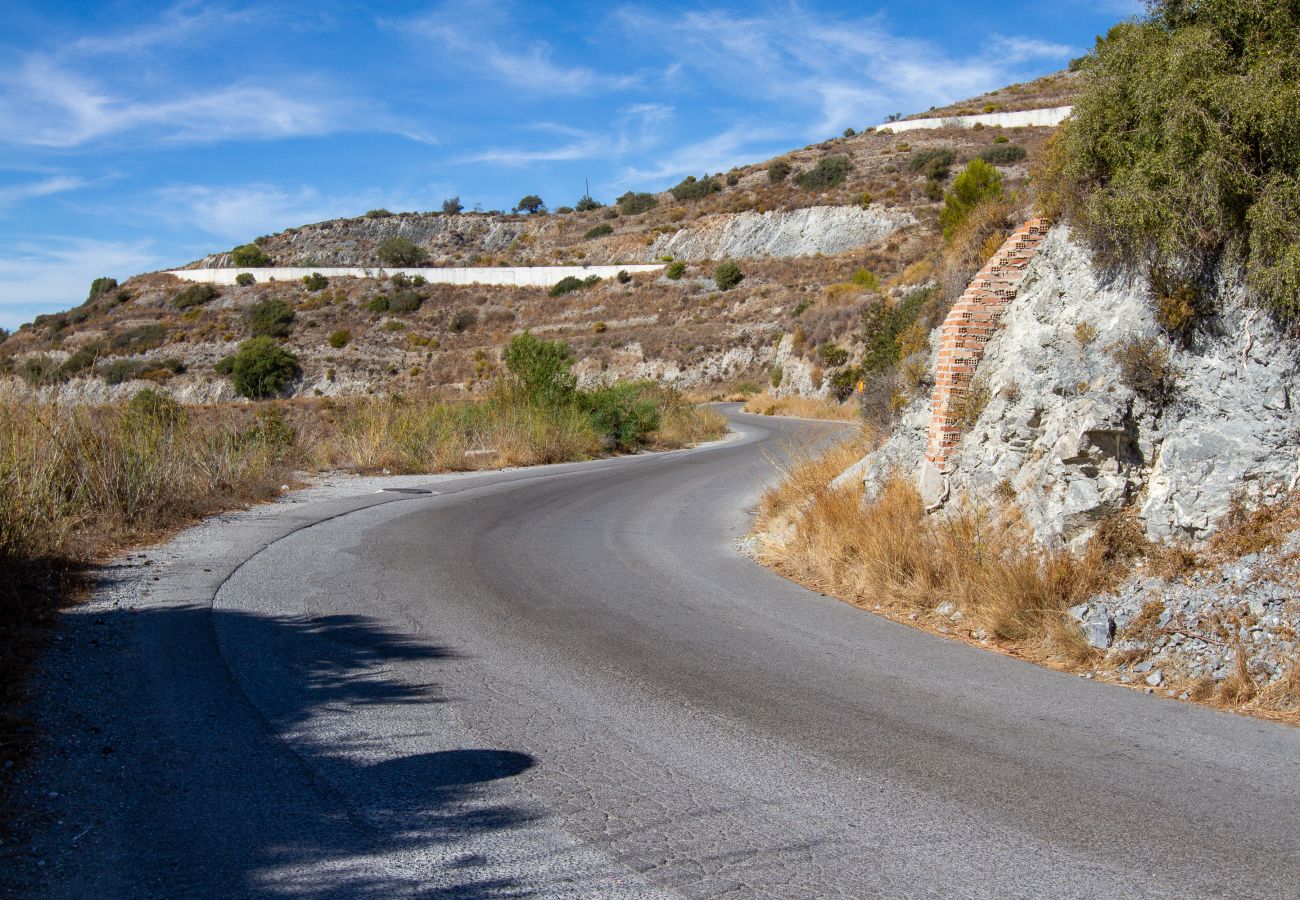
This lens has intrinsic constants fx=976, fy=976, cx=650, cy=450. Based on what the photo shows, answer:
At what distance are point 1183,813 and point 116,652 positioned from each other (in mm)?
6570

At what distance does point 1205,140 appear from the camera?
782 centimetres

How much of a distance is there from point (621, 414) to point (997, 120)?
73.7 meters

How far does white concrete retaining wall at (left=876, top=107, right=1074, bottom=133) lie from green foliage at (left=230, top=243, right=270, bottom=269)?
64.7m

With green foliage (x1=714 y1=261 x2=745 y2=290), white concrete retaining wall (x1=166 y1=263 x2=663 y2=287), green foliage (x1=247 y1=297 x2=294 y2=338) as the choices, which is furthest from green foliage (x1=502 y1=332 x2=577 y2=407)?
white concrete retaining wall (x1=166 y1=263 x2=663 y2=287)

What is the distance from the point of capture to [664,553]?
12.0 m

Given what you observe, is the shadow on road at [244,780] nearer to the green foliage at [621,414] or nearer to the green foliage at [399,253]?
the green foliage at [621,414]

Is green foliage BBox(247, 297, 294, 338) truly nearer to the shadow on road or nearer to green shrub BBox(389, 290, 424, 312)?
green shrub BBox(389, 290, 424, 312)

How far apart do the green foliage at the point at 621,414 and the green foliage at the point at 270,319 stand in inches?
2020

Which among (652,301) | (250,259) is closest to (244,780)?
(652,301)

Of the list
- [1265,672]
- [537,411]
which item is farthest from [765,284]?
[1265,672]

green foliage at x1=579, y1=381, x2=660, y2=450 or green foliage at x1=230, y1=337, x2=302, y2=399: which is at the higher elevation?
green foliage at x1=230, y1=337, x2=302, y2=399

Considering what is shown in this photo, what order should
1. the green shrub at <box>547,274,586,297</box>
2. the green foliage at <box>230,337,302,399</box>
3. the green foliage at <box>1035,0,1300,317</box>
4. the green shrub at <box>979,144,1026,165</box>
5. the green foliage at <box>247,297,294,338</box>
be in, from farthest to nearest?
the green shrub at <box>547,274,586,297</box> → the green foliage at <box>247,297,294,338</box> → the green shrub at <box>979,144,1026,165</box> → the green foliage at <box>230,337,302,399</box> → the green foliage at <box>1035,0,1300,317</box>

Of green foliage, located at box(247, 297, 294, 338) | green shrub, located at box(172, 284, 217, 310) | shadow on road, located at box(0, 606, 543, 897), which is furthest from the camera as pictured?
green shrub, located at box(172, 284, 217, 310)

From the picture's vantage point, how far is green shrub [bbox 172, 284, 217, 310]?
83562 mm
